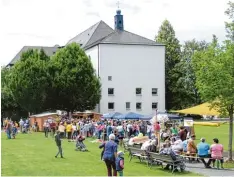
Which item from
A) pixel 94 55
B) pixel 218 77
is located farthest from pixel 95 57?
pixel 218 77

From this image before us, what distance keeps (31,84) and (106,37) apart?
55.5 feet

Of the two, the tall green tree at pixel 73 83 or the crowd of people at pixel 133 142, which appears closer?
the crowd of people at pixel 133 142

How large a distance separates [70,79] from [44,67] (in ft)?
13.4

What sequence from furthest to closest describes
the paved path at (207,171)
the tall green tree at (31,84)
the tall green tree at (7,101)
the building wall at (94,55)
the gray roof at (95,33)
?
1. the gray roof at (95,33)
2. the tall green tree at (7,101)
3. the building wall at (94,55)
4. the tall green tree at (31,84)
5. the paved path at (207,171)

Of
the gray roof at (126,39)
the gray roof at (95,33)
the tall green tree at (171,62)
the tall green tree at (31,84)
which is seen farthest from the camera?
the gray roof at (95,33)

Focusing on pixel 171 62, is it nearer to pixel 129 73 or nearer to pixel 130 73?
pixel 130 73

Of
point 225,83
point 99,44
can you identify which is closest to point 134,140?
point 225,83

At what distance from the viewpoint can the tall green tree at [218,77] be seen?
2377 centimetres

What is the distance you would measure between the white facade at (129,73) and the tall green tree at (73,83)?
21.6 feet

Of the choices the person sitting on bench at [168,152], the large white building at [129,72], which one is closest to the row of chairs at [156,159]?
the person sitting on bench at [168,152]

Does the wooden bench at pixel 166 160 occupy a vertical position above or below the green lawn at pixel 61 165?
above

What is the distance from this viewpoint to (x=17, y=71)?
66500 mm

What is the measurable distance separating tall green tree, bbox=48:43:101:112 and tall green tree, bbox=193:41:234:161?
4130cm

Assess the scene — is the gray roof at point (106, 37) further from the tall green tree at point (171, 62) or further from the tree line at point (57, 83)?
the tall green tree at point (171, 62)
